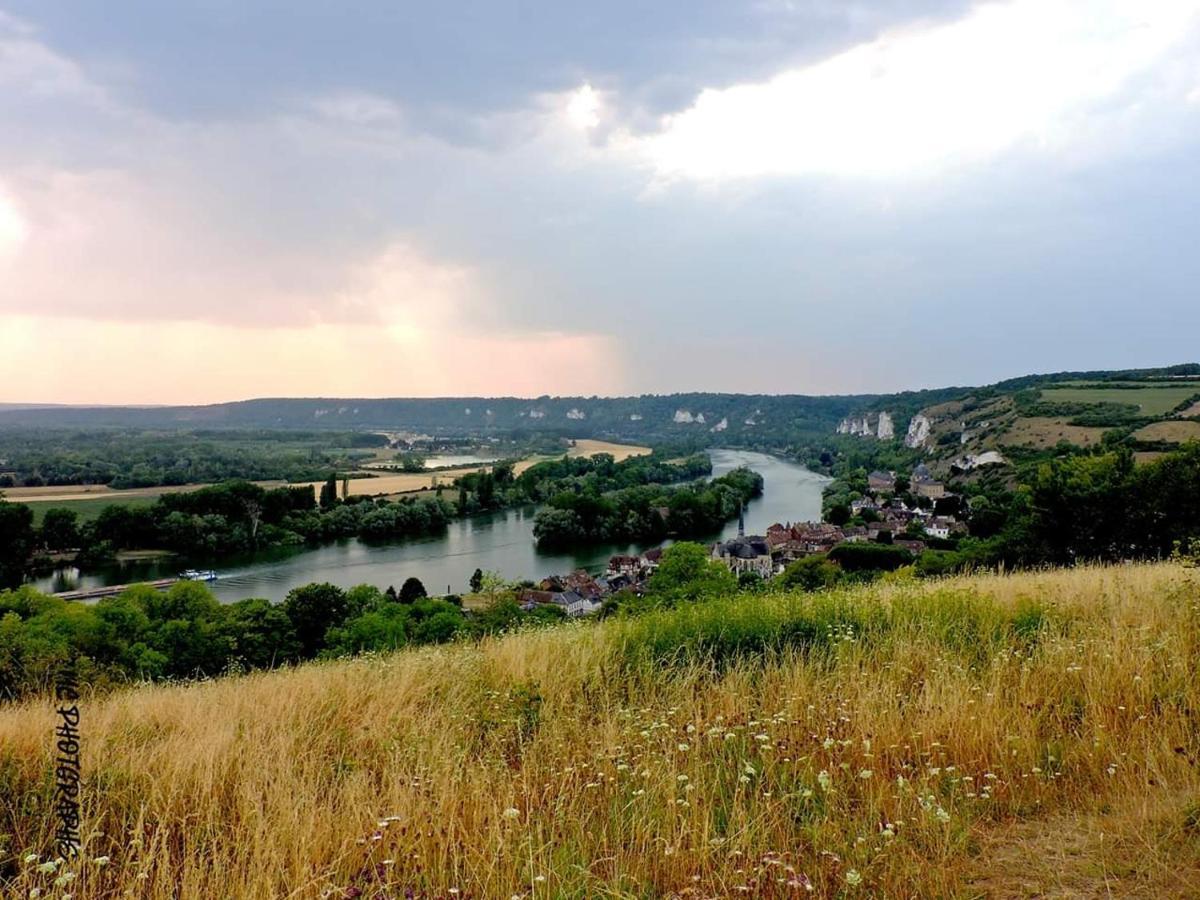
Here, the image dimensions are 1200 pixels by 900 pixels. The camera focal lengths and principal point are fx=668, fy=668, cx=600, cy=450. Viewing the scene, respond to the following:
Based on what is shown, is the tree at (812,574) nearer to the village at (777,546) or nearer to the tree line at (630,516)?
the village at (777,546)

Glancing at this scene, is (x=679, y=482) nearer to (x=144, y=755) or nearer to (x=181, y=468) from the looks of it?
(x=181, y=468)

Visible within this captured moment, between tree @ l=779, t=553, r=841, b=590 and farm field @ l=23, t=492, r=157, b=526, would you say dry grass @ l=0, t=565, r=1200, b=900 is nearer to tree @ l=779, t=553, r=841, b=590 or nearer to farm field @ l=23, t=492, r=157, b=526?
tree @ l=779, t=553, r=841, b=590

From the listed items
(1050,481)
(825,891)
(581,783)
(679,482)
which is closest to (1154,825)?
(825,891)

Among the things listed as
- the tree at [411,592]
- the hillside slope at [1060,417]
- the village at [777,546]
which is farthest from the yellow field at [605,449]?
the tree at [411,592]

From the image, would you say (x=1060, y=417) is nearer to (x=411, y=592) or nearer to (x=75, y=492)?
(x=411, y=592)

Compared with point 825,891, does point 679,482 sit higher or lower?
lower

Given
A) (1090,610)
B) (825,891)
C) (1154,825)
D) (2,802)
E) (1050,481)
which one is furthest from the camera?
(1050,481)

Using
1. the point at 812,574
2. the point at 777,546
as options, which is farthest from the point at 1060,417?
the point at 812,574
